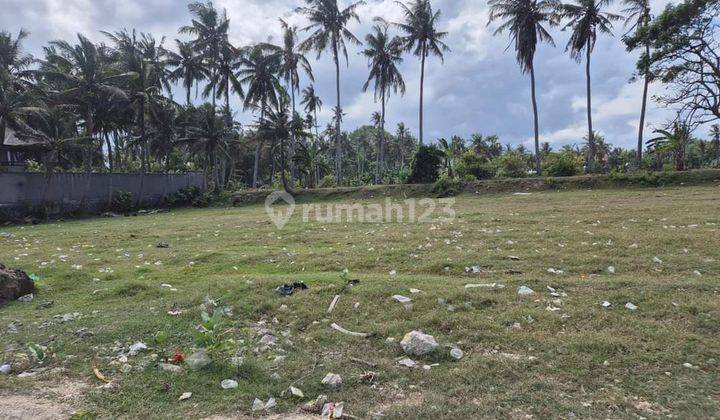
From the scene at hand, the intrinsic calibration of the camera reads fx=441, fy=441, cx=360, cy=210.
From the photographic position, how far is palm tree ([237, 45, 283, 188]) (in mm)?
37812

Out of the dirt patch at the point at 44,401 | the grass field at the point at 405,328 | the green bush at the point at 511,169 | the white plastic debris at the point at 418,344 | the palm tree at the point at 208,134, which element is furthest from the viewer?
the palm tree at the point at 208,134

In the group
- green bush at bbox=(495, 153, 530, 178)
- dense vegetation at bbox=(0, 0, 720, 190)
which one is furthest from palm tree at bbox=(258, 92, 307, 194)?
green bush at bbox=(495, 153, 530, 178)

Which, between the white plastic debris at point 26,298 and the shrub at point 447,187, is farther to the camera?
the shrub at point 447,187

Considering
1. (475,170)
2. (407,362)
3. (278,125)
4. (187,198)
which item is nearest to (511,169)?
(475,170)

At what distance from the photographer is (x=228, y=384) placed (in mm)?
3830

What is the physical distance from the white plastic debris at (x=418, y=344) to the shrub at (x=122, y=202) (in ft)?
94.4

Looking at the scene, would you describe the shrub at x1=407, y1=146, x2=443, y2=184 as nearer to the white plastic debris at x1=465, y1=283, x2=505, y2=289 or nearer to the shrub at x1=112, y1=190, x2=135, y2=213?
the shrub at x1=112, y1=190, x2=135, y2=213

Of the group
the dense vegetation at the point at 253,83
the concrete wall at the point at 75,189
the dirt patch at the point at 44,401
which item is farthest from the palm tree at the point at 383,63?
the dirt patch at the point at 44,401

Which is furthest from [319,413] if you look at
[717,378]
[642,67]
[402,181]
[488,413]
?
[402,181]

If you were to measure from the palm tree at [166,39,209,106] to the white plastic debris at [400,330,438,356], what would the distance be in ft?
133

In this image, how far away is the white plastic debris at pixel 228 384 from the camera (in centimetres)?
380

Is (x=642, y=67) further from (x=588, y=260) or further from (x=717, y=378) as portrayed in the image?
(x=717, y=378)

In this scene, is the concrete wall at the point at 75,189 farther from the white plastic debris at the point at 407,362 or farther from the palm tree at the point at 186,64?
the white plastic debris at the point at 407,362

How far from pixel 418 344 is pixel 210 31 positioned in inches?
1549
